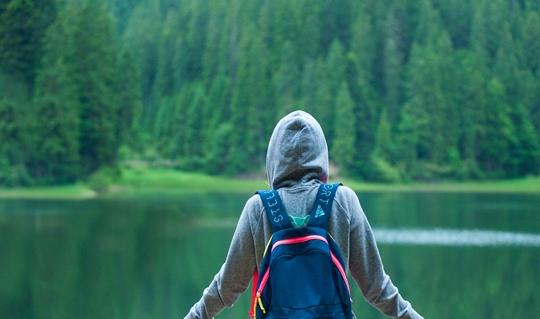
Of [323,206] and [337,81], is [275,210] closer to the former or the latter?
[323,206]

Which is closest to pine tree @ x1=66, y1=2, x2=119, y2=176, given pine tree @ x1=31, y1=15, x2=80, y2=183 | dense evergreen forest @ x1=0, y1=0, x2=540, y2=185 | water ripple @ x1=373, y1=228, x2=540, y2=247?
dense evergreen forest @ x1=0, y1=0, x2=540, y2=185

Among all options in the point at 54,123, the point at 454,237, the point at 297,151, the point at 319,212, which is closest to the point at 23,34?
the point at 54,123

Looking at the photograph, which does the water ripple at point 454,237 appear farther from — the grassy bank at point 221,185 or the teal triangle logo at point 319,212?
the grassy bank at point 221,185

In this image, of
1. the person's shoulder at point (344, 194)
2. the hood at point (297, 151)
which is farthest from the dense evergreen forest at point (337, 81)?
the person's shoulder at point (344, 194)

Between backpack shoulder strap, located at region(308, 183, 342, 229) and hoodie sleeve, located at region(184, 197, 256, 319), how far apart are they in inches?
5.3

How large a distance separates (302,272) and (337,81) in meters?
48.2

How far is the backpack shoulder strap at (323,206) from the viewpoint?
1925 millimetres

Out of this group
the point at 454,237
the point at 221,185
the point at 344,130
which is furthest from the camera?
the point at 344,130

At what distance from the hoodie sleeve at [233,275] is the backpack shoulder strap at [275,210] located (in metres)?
0.03

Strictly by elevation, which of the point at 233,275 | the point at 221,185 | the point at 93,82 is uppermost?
the point at 233,275

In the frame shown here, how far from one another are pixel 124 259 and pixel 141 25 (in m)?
38.6

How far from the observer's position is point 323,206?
6.35 feet

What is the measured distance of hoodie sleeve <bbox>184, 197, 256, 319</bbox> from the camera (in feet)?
6.47

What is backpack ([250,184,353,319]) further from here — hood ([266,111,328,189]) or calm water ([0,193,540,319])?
calm water ([0,193,540,319])
